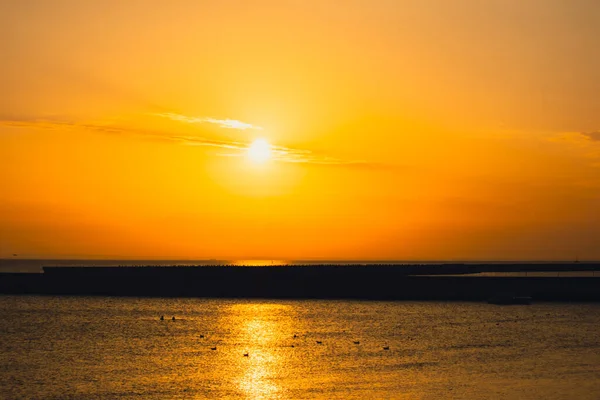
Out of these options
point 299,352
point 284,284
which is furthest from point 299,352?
point 284,284

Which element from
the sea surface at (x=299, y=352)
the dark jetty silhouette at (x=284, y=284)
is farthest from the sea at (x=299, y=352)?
the dark jetty silhouette at (x=284, y=284)

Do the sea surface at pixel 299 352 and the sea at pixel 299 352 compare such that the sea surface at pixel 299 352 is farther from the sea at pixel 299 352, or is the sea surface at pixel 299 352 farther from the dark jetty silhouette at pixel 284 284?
the dark jetty silhouette at pixel 284 284

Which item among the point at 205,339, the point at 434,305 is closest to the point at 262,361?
the point at 205,339

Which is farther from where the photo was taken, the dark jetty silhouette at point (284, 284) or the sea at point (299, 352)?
the dark jetty silhouette at point (284, 284)

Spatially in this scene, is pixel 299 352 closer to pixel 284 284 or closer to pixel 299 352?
pixel 299 352

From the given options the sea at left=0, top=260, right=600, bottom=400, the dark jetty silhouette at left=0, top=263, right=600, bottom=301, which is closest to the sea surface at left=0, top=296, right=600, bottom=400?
the sea at left=0, top=260, right=600, bottom=400

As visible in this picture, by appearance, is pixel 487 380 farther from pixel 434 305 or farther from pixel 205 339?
pixel 434 305

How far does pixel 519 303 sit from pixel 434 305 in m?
11.8

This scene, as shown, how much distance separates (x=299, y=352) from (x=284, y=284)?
5957 cm

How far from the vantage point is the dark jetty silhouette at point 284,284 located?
111250 mm

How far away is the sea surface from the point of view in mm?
41469

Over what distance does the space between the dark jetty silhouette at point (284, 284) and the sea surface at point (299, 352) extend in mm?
14655

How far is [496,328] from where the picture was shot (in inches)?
2879

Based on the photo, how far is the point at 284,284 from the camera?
4567 inches
